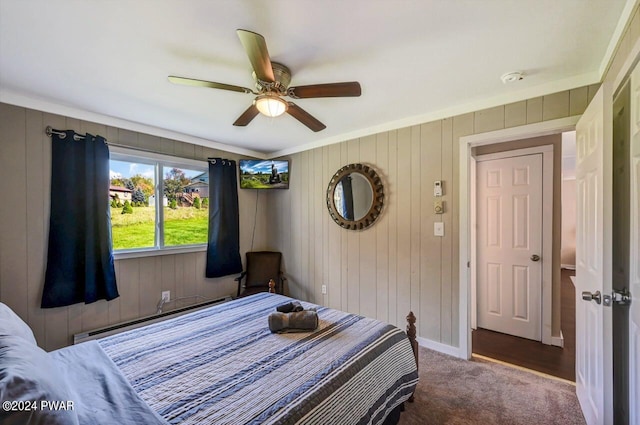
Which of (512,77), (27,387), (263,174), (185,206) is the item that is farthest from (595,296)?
(185,206)

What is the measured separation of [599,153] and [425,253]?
1571 mm

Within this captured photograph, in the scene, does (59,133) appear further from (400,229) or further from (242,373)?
(400,229)

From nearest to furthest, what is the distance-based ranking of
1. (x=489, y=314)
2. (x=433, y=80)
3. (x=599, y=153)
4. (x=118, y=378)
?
(x=118, y=378) → (x=599, y=153) → (x=433, y=80) → (x=489, y=314)

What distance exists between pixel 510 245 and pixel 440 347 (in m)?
1.42

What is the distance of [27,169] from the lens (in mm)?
2369

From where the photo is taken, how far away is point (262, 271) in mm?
3922

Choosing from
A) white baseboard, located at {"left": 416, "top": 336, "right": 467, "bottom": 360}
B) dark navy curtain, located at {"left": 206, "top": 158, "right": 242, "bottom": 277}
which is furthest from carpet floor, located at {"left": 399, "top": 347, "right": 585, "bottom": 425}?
dark navy curtain, located at {"left": 206, "top": 158, "right": 242, "bottom": 277}

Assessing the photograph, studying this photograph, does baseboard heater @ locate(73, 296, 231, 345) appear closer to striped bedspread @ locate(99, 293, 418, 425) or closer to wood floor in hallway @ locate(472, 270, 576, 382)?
striped bedspread @ locate(99, 293, 418, 425)

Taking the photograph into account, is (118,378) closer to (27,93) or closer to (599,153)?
(27,93)

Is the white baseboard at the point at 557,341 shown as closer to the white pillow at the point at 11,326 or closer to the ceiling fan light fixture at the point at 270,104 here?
the ceiling fan light fixture at the point at 270,104

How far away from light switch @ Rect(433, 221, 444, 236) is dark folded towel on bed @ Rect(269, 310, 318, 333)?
1577 mm

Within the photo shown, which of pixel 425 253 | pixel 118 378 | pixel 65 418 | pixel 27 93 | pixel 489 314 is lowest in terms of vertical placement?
pixel 489 314

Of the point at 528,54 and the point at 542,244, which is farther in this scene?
the point at 542,244

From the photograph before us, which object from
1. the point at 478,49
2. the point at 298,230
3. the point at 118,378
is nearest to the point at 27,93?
the point at 118,378
